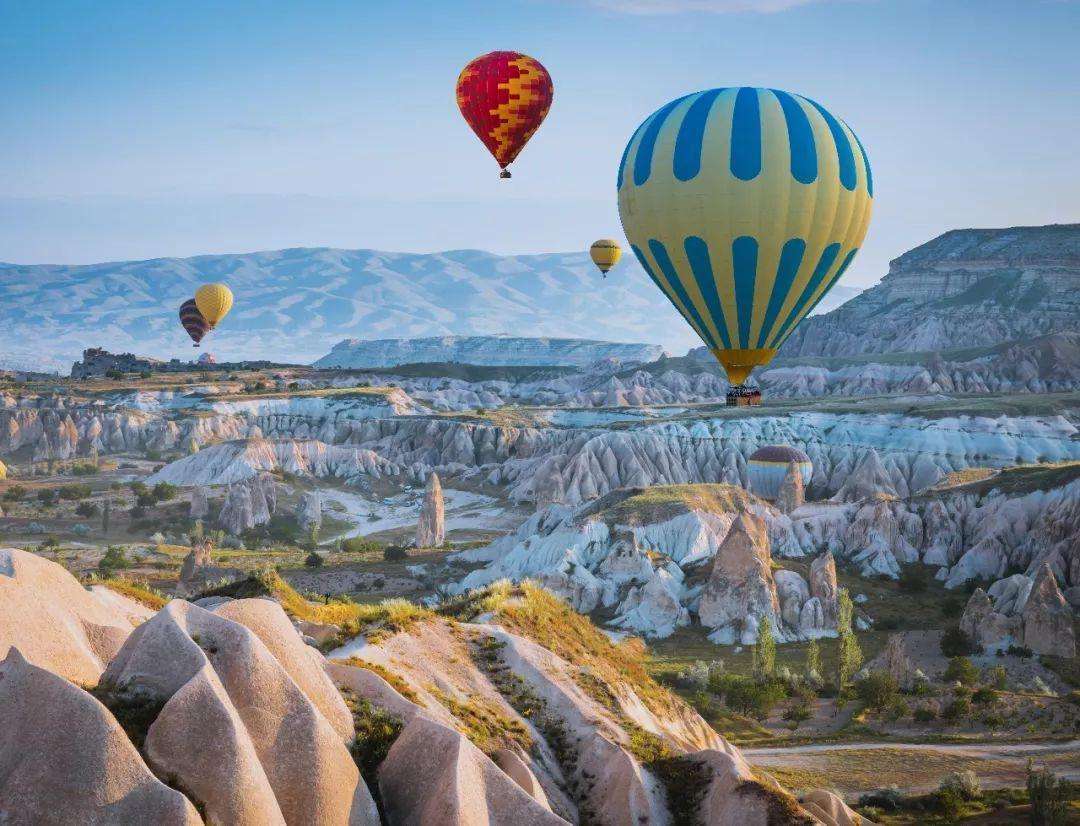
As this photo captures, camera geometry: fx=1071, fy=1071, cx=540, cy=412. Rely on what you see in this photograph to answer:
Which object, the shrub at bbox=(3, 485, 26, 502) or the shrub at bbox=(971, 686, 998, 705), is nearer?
the shrub at bbox=(971, 686, 998, 705)

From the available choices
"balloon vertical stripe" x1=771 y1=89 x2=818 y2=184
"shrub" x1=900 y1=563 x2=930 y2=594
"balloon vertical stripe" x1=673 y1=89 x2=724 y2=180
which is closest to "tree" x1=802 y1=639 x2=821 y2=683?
"shrub" x1=900 y1=563 x2=930 y2=594

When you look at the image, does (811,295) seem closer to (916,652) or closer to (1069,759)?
(916,652)

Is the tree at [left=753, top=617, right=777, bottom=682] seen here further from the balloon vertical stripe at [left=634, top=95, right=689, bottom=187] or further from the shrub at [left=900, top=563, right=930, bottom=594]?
the balloon vertical stripe at [left=634, top=95, right=689, bottom=187]

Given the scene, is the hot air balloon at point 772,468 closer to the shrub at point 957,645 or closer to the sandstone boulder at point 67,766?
the shrub at point 957,645

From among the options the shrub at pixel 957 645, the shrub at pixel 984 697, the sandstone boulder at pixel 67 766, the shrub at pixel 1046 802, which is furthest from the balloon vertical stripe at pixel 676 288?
the sandstone boulder at pixel 67 766

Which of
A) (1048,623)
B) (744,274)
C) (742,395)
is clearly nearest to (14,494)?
(742,395)

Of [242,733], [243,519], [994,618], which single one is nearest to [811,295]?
[994,618]
